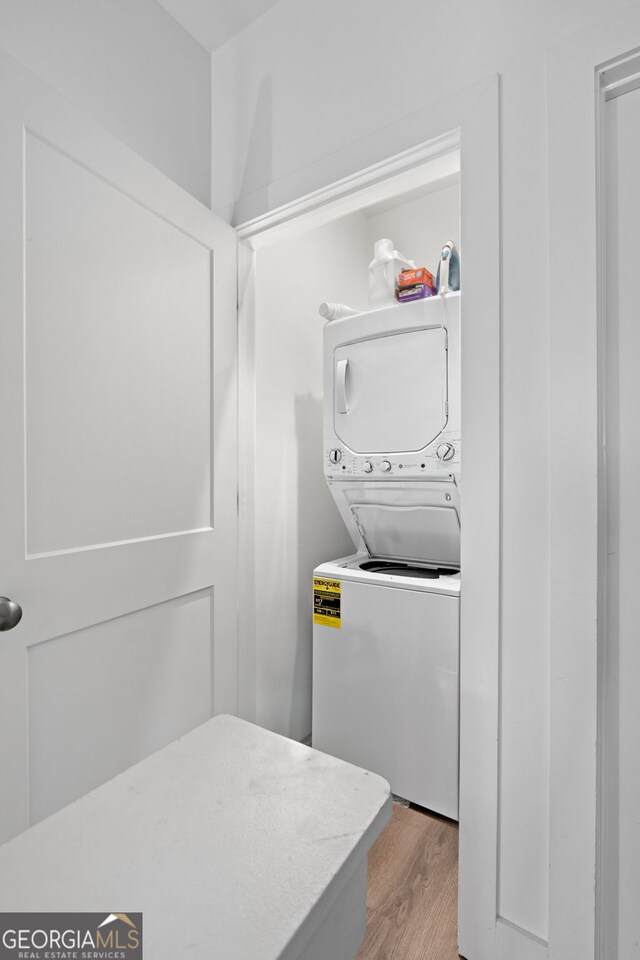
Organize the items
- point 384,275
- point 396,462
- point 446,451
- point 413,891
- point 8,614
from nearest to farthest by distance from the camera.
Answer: point 8,614 < point 413,891 < point 446,451 < point 396,462 < point 384,275

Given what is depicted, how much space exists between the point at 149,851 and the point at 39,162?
51.2 inches

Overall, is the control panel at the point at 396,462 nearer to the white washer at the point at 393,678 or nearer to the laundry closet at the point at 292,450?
the laundry closet at the point at 292,450

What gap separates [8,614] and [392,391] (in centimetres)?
138

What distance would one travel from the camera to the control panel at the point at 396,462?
5.54 ft

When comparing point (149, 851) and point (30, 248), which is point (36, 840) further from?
point (30, 248)

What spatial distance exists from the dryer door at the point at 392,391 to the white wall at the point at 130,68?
2.63 ft

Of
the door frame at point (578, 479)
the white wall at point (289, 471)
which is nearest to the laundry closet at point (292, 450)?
the white wall at point (289, 471)

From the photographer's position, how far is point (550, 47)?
105cm

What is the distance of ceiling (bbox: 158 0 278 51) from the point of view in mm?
1554

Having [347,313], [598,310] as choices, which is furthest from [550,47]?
[347,313]

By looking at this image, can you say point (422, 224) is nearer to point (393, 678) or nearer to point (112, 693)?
point (393, 678)

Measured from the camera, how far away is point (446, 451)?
169 centimetres

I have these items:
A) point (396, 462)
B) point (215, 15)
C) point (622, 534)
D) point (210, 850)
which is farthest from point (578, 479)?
point (215, 15)

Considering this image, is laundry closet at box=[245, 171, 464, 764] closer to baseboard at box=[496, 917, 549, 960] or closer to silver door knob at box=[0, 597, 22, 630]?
baseboard at box=[496, 917, 549, 960]
